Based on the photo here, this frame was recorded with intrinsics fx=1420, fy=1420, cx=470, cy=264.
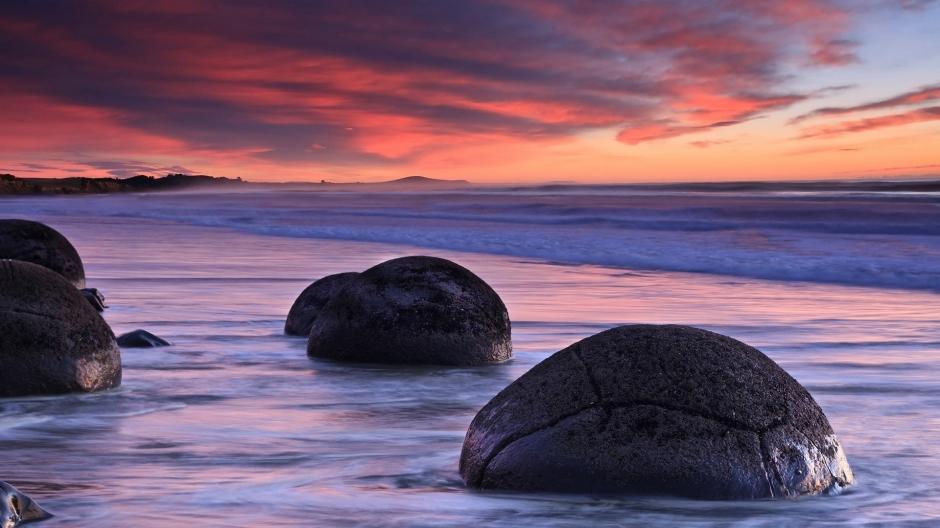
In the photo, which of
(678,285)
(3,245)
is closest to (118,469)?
(3,245)

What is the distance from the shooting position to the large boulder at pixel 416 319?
31.7 feet

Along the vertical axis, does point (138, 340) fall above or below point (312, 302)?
below

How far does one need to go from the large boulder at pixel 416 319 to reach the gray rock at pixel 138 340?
4.73ft

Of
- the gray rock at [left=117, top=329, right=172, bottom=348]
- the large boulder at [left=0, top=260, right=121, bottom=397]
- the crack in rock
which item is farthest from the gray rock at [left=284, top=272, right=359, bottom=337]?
the crack in rock

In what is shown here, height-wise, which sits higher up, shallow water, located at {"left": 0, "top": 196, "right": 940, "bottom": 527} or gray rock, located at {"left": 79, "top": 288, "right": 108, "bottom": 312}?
gray rock, located at {"left": 79, "top": 288, "right": 108, "bottom": 312}

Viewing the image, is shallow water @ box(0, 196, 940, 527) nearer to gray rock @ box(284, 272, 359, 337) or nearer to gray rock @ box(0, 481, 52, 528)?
gray rock @ box(0, 481, 52, 528)

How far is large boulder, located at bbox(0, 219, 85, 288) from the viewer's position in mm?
14703

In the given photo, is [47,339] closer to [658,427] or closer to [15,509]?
[15,509]

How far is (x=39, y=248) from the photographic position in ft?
48.6

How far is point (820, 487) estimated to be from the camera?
220 inches

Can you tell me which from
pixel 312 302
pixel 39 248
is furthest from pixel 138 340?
pixel 39 248

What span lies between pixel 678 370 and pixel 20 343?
13.6ft

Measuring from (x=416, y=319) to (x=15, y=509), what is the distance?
4941 millimetres

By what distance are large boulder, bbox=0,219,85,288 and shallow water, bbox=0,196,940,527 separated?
679mm
